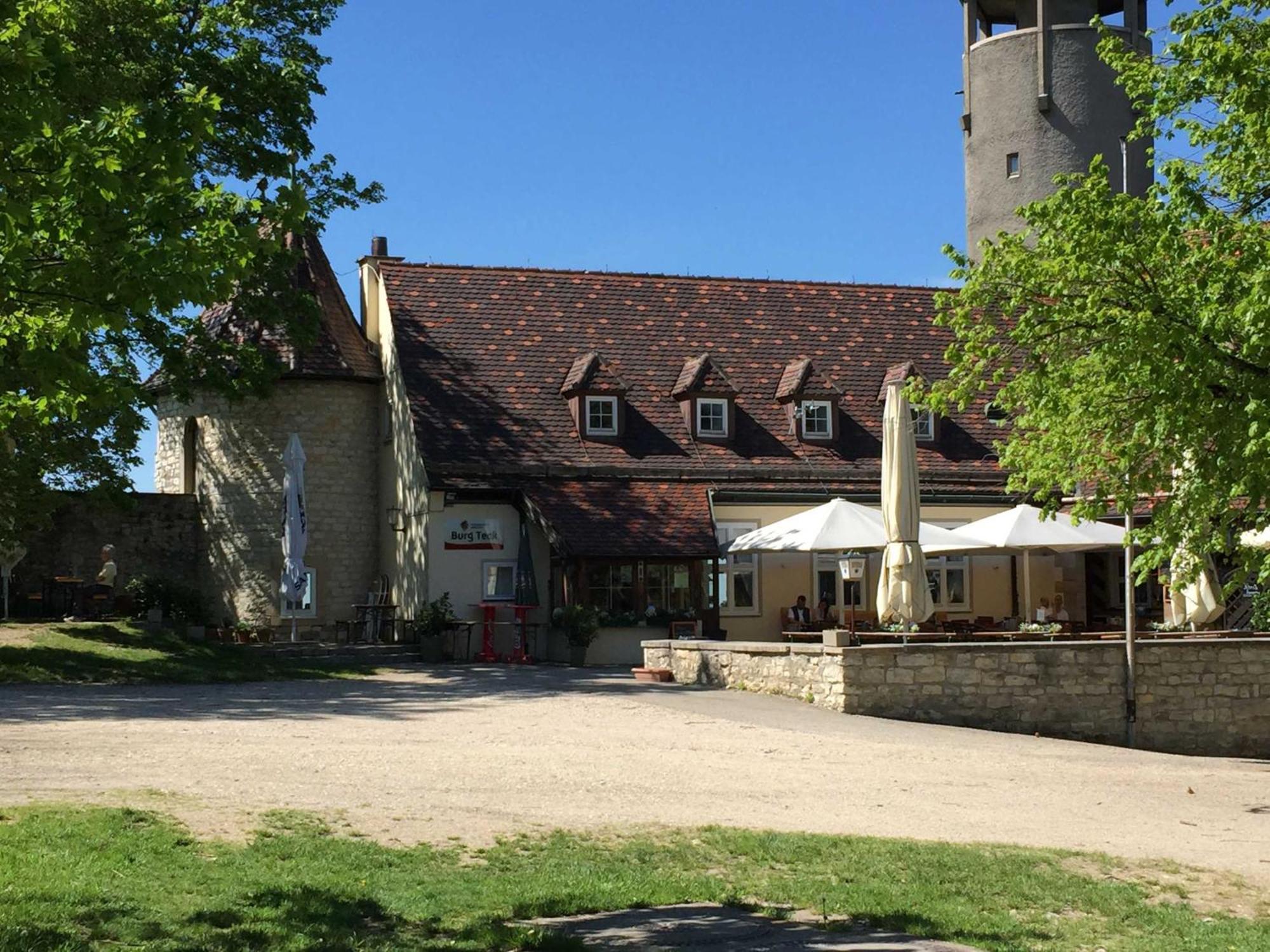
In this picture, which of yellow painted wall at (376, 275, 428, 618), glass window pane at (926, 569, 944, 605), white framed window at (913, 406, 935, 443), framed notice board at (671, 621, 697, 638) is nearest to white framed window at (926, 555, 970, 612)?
glass window pane at (926, 569, 944, 605)

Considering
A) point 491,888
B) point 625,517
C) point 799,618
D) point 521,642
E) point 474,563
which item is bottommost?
point 491,888

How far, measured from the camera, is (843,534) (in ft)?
86.8

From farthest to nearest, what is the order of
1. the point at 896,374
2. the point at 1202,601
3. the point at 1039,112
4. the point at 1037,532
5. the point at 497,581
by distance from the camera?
the point at 1039,112, the point at 896,374, the point at 497,581, the point at 1037,532, the point at 1202,601

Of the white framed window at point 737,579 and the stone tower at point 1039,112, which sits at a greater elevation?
Result: the stone tower at point 1039,112

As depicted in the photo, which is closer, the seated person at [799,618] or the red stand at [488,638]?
the red stand at [488,638]

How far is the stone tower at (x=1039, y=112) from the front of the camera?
40.8 m

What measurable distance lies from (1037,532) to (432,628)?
10560 millimetres

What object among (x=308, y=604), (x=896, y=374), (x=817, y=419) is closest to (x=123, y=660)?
(x=308, y=604)

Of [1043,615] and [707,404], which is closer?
[1043,615]

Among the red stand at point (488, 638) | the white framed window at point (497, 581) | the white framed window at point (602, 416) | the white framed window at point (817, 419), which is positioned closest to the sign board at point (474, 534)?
the white framed window at point (497, 581)

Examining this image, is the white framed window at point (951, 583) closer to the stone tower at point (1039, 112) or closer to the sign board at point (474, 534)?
the sign board at point (474, 534)

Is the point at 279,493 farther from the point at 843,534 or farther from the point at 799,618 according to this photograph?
the point at 843,534

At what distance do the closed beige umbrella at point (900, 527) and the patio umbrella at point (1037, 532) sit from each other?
272 cm

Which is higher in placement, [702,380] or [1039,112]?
[1039,112]
